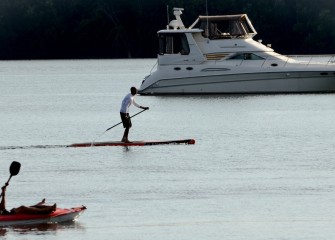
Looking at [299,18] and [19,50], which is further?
[19,50]

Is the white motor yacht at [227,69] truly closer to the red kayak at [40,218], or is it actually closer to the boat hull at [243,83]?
the boat hull at [243,83]

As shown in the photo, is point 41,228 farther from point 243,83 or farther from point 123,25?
point 123,25

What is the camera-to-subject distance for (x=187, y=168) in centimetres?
3656

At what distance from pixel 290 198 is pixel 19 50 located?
391 ft

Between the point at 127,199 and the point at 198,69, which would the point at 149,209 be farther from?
the point at 198,69

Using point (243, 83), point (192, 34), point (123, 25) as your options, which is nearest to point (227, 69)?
point (243, 83)

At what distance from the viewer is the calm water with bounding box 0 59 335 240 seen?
88.3 feet

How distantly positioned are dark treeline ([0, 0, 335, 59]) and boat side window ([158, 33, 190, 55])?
2430 inches

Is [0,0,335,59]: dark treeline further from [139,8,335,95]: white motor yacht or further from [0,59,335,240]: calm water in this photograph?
[0,59,335,240]: calm water

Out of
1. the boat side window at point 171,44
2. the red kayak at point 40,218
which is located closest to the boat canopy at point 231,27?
the boat side window at point 171,44

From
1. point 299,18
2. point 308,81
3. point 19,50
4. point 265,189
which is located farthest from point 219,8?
point 265,189

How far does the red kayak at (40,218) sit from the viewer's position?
26.4 metres

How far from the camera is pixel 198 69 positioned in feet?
214

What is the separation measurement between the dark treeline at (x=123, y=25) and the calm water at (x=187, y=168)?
62.6m
